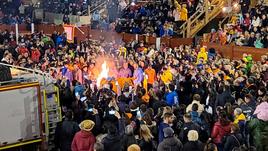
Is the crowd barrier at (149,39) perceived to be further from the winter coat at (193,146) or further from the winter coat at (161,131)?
the winter coat at (193,146)

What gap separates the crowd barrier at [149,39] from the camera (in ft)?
70.9

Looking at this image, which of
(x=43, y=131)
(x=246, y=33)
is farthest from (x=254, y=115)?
(x=246, y=33)

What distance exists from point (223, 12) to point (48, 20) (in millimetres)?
13811

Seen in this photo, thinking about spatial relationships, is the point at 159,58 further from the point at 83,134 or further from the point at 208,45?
the point at 83,134

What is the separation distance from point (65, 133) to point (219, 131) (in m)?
3.13

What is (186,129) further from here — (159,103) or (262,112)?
(159,103)

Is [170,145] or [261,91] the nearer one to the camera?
[170,145]

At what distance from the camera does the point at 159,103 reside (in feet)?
38.2

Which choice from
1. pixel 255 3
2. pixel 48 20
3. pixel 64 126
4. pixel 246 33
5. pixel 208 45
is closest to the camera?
pixel 64 126

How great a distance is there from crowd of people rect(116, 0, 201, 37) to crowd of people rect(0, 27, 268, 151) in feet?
20.9

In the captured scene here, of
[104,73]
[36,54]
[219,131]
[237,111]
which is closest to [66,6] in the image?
[36,54]

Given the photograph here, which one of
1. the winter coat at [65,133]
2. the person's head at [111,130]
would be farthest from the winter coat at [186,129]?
the winter coat at [65,133]

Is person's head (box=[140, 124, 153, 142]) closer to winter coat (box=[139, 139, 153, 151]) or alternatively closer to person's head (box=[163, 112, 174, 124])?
winter coat (box=[139, 139, 153, 151])

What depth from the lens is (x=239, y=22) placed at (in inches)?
952
